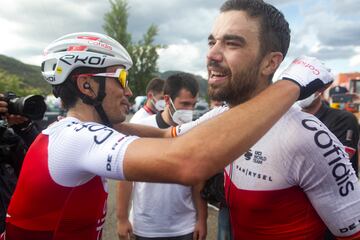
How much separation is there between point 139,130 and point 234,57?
3.56ft

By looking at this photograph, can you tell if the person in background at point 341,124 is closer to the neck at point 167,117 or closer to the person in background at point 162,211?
the neck at point 167,117

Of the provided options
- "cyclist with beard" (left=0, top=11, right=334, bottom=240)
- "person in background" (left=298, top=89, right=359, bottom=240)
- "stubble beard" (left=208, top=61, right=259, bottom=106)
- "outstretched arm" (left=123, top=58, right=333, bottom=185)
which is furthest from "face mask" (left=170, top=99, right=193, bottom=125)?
"outstretched arm" (left=123, top=58, right=333, bottom=185)

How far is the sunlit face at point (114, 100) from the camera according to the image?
6.63 ft

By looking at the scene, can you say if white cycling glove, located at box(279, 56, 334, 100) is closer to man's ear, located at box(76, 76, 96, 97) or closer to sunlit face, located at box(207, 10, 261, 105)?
sunlit face, located at box(207, 10, 261, 105)

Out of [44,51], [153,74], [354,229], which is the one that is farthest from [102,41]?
[153,74]

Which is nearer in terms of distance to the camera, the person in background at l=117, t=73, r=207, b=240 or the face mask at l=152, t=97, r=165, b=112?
the person in background at l=117, t=73, r=207, b=240

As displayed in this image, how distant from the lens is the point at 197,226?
334 centimetres

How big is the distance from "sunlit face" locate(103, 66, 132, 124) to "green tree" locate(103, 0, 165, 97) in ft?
95.4

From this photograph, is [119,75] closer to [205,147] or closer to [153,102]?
[205,147]

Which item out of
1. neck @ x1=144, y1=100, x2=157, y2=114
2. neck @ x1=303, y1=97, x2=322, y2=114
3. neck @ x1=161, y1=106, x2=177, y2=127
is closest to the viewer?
neck @ x1=161, y1=106, x2=177, y2=127

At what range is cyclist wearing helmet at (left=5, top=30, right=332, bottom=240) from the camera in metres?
1.29

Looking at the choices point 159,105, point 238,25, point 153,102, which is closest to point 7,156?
point 238,25

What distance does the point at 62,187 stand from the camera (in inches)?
65.4

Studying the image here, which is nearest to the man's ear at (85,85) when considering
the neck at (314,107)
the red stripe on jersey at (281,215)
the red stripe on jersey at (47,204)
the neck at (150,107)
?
the red stripe on jersey at (47,204)
